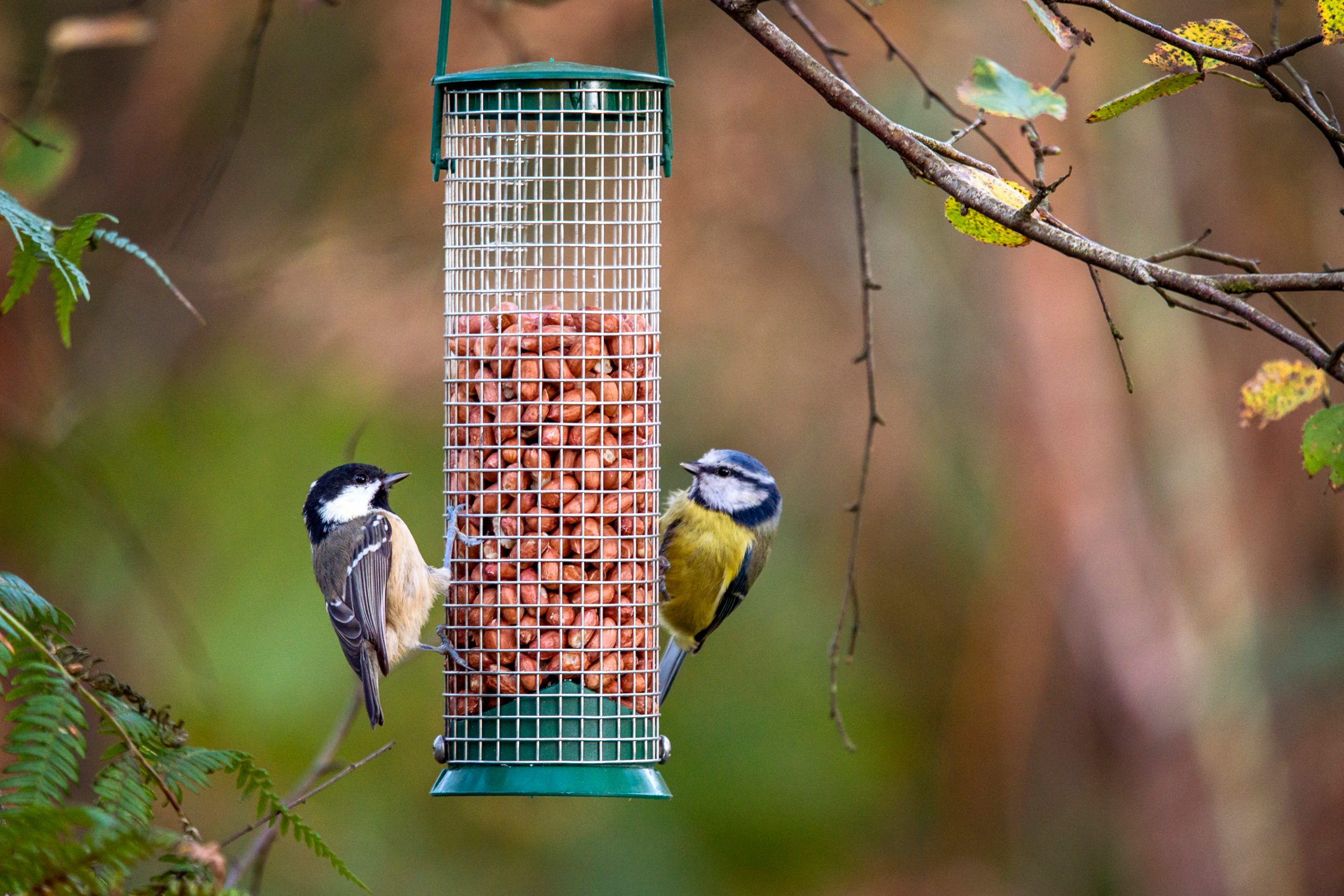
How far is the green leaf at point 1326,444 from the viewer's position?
2305mm

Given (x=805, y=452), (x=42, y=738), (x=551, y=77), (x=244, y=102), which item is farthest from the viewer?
(x=805, y=452)

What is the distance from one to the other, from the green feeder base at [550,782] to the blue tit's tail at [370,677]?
2.31 ft

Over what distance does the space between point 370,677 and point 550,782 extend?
109 cm

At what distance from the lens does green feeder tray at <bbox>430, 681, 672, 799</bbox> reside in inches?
133

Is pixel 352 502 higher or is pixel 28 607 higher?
pixel 352 502

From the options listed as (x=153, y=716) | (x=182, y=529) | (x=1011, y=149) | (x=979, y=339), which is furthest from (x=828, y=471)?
(x=153, y=716)

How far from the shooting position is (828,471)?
25.6 feet

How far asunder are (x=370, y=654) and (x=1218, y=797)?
16.4 feet

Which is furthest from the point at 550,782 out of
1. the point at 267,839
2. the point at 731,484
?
the point at 731,484

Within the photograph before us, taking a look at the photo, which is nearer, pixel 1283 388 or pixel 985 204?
pixel 985 204

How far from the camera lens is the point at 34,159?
3443 millimetres

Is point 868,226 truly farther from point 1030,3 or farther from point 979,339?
point 1030,3

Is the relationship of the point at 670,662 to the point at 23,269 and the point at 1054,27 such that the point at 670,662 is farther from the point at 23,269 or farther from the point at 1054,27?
the point at 1054,27

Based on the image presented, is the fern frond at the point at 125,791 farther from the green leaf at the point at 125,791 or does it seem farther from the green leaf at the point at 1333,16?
the green leaf at the point at 1333,16
